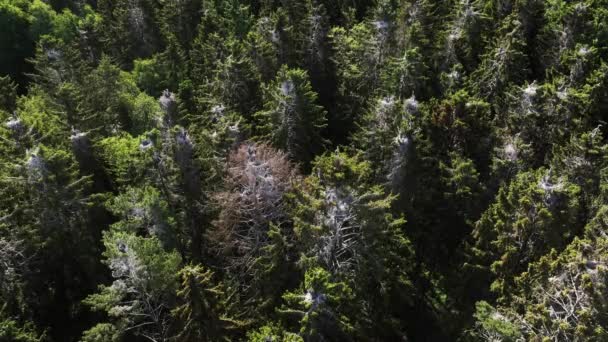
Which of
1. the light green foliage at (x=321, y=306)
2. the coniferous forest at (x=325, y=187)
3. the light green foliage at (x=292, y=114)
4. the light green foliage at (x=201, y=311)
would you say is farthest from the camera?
the light green foliage at (x=292, y=114)

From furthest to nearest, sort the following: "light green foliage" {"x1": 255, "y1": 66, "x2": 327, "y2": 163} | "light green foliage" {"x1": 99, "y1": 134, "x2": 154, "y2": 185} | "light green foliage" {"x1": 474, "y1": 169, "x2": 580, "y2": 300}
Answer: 1. "light green foliage" {"x1": 255, "y1": 66, "x2": 327, "y2": 163}
2. "light green foliage" {"x1": 99, "y1": 134, "x2": 154, "y2": 185}
3. "light green foliage" {"x1": 474, "y1": 169, "x2": 580, "y2": 300}

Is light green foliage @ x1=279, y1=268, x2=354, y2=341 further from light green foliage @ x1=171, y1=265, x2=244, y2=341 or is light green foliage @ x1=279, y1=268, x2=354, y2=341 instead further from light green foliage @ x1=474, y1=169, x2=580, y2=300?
light green foliage @ x1=474, y1=169, x2=580, y2=300

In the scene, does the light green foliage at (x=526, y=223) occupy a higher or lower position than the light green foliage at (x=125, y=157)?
higher

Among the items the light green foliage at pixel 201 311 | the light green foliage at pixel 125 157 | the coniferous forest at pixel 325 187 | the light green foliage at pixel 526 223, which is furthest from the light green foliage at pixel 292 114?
the light green foliage at pixel 526 223

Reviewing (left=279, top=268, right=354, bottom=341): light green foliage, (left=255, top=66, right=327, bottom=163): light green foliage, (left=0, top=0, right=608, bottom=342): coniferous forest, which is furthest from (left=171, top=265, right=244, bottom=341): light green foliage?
(left=255, top=66, right=327, bottom=163): light green foliage

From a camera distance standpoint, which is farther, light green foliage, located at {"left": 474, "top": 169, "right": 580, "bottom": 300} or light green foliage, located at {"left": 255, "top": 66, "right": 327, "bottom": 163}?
light green foliage, located at {"left": 255, "top": 66, "right": 327, "bottom": 163}

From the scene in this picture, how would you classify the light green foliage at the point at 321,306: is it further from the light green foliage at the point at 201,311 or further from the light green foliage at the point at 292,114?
the light green foliage at the point at 292,114

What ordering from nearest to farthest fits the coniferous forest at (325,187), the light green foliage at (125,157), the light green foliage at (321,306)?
the light green foliage at (321,306)
the coniferous forest at (325,187)
the light green foliage at (125,157)

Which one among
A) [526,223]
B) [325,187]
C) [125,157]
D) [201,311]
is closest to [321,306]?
[325,187]

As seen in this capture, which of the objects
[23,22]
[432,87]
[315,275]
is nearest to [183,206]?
[315,275]
